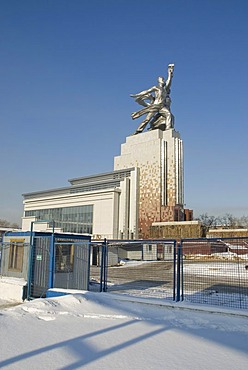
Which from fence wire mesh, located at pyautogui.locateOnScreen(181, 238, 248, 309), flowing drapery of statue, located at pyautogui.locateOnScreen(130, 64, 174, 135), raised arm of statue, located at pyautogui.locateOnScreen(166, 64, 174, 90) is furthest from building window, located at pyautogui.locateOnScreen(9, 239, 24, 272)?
raised arm of statue, located at pyautogui.locateOnScreen(166, 64, 174, 90)

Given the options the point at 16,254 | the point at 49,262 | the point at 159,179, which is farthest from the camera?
the point at 159,179

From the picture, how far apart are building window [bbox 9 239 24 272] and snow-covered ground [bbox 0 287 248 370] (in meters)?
5.31

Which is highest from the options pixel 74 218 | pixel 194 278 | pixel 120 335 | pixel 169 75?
pixel 169 75

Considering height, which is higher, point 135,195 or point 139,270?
point 135,195

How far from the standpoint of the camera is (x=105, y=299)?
11.0 meters

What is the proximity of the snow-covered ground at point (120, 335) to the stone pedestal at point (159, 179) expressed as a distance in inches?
1840

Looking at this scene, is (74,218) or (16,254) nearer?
(16,254)

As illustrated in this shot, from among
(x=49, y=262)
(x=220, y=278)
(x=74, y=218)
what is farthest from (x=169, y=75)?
(x=49, y=262)

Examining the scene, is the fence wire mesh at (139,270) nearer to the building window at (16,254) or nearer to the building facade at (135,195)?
the building window at (16,254)

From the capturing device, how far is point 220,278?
20.7m

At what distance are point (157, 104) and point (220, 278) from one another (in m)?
50.2

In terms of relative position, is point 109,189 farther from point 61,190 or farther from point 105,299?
point 105,299

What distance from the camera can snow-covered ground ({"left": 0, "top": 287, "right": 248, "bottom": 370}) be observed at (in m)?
5.62

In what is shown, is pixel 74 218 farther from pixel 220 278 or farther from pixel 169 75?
pixel 220 278
